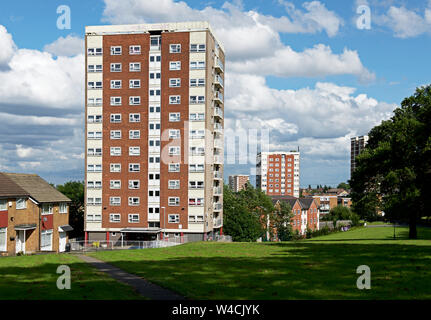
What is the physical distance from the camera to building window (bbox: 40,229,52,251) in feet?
197

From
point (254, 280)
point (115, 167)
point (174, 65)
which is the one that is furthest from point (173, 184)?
point (254, 280)

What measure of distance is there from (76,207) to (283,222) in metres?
50.0

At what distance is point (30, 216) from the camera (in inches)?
2243

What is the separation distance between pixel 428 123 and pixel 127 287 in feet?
93.6

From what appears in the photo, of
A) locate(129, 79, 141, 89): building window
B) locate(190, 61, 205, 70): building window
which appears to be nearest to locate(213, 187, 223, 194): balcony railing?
locate(190, 61, 205, 70): building window

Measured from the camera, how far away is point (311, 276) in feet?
57.8

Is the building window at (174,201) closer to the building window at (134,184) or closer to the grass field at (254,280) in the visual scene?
the building window at (134,184)

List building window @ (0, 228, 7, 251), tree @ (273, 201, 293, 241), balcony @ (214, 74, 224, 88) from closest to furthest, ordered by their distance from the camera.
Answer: building window @ (0, 228, 7, 251) < balcony @ (214, 74, 224, 88) < tree @ (273, 201, 293, 241)

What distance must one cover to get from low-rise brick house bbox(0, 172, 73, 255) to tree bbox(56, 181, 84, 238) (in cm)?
2166

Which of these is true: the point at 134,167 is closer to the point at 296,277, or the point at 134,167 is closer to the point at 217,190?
the point at 217,190

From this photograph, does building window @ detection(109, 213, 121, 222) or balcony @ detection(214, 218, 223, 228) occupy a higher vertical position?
building window @ detection(109, 213, 121, 222)

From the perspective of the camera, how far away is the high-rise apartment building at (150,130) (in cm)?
7012

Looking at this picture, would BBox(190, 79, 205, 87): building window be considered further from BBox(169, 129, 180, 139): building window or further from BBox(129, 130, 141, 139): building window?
BBox(129, 130, 141, 139): building window

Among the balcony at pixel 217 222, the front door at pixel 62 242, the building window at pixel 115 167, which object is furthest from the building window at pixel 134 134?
the balcony at pixel 217 222
